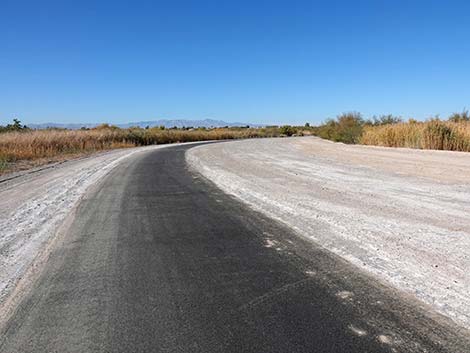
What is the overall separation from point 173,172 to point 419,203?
10.1m

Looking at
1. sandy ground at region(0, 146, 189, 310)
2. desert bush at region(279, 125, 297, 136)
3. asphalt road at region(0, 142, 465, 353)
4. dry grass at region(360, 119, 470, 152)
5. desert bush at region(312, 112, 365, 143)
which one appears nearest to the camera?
asphalt road at region(0, 142, 465, 353)

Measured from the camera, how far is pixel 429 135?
2589cm

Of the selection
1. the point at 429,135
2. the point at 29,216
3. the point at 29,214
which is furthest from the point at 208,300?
the point at 429,135

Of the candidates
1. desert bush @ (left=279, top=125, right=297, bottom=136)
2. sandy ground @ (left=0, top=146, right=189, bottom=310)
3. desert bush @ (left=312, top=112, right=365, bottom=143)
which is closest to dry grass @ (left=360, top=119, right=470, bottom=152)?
desert bush @ (left=312, top=112, right=365, bottom=143)

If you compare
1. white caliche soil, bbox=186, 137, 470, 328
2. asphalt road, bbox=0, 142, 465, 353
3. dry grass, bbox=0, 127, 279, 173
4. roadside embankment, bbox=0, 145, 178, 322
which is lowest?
white caliche soil, bbox=186, 137, 470, 328

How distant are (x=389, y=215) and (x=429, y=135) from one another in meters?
19.7

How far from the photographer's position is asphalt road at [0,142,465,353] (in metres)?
3.74

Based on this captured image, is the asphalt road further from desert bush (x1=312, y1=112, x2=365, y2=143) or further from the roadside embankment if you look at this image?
desert bush (x1=312, y1=112, x2=365, y2=143)

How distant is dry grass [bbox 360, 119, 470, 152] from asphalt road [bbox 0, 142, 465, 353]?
804 inches

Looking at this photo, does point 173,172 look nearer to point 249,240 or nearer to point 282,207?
point 282,207

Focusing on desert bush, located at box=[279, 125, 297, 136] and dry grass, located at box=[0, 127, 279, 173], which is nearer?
dry grass, located at box=[0, 127, 279, 173]

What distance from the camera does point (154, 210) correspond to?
9.52m

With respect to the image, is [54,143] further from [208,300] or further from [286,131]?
[286,131]

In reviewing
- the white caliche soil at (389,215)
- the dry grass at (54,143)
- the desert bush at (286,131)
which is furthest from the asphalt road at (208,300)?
the desert bush at (286,131)
